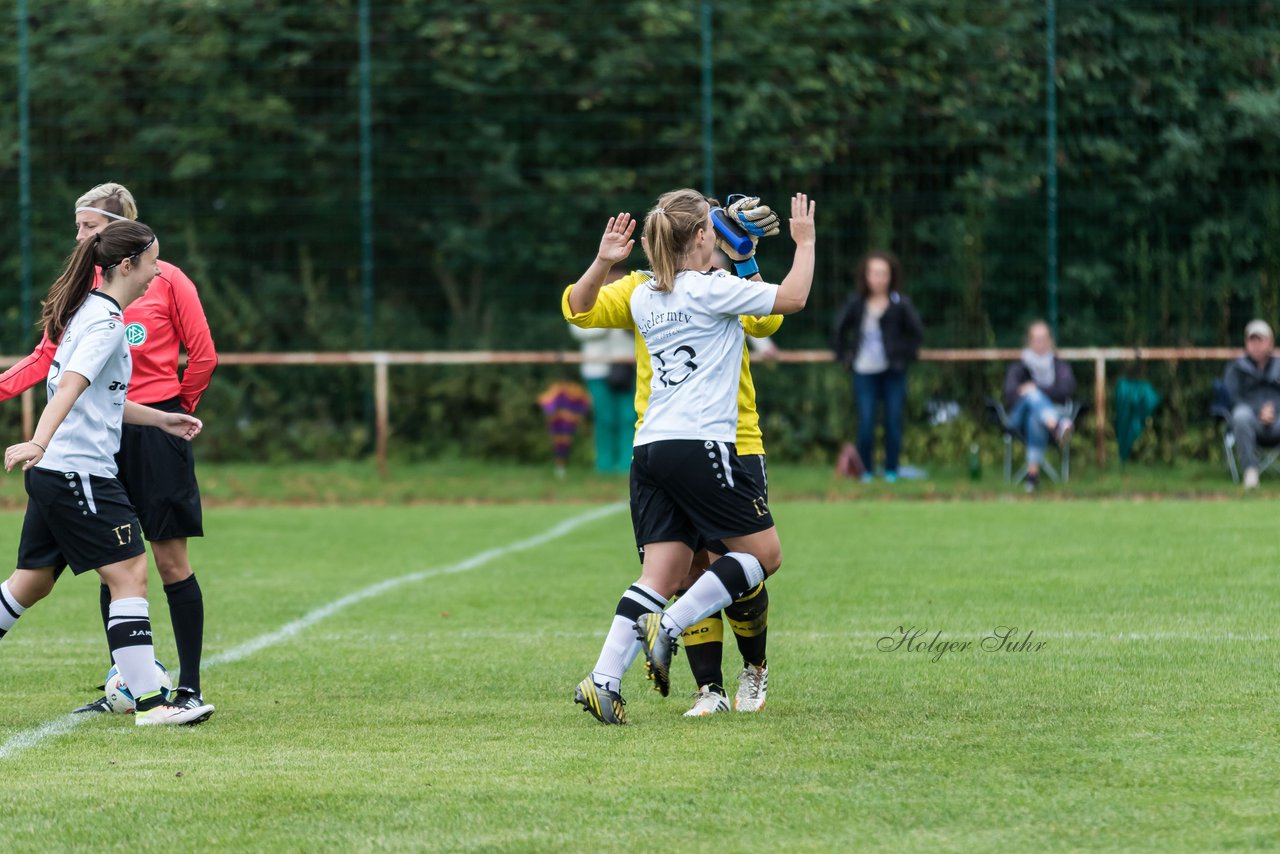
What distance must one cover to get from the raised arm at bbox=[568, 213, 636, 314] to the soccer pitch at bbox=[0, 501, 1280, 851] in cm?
134

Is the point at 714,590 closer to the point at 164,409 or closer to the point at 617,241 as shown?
the point at 617,241

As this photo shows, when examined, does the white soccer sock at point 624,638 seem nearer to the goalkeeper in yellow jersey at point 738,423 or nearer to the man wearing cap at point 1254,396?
the goalkeeper in yellow jersey at point 738,423

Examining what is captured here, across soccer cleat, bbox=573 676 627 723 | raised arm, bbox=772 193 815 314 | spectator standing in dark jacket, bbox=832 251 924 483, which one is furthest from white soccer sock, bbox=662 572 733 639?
spectator standing in dark jacket, bbox=832 251 924 483

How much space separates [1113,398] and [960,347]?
4.75 feet

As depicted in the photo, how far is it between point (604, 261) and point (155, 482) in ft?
5.74

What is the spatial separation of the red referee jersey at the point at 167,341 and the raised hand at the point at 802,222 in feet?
6.81

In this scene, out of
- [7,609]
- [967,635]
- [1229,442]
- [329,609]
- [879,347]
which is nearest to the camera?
[7,609]

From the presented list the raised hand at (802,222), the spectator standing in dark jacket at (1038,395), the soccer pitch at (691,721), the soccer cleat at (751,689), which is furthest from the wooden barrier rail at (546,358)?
the raised hand at (802,222)

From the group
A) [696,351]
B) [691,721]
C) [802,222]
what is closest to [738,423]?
[696,351]

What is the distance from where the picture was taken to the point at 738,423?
6.24 meters

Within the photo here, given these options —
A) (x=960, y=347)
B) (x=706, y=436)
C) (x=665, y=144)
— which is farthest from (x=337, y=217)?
(x=706, y=436)

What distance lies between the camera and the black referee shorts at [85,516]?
6.07 metres

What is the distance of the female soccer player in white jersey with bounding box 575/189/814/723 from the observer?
233 inches

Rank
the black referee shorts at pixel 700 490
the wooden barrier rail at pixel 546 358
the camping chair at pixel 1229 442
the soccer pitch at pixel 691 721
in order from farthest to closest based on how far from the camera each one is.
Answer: the wooden barrier rail at pixel 546 358
the camping chair at pixel 1229 442
the black referee shorts at pixel 700 490
the soccer pitch at pixel 691 721
